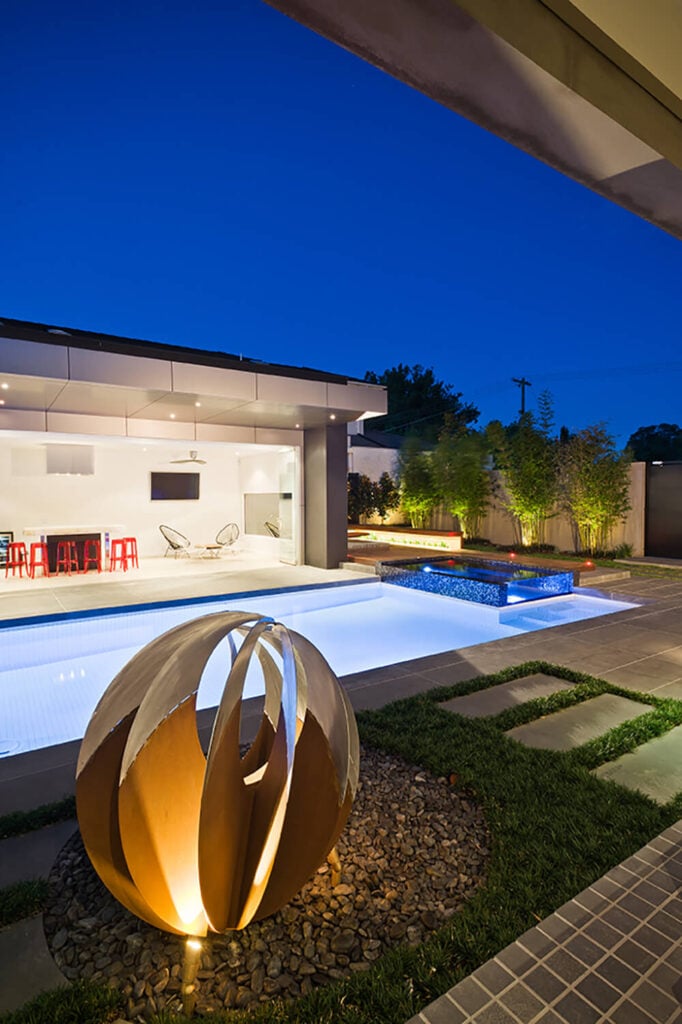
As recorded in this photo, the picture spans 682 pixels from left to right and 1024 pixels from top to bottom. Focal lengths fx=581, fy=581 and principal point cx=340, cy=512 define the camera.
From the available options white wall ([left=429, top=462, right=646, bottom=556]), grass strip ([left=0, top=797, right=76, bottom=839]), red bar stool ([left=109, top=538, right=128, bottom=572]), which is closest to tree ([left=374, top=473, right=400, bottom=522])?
white wall ([left=429, top=462, right=646, bottom=556])

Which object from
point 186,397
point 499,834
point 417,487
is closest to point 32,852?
point 499,834

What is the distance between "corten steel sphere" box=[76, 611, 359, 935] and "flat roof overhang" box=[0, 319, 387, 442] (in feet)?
18.3

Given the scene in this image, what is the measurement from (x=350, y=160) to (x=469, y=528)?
42540 millimetres

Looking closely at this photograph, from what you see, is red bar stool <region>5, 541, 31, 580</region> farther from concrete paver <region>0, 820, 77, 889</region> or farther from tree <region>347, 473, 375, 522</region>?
concrete paver <region>0, 820, 77, 889</region>

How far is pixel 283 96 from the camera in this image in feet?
109

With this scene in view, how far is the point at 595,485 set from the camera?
12070mm

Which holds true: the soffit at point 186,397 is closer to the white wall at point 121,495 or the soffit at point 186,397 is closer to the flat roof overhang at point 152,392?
the flat roof overhang at point 152,392

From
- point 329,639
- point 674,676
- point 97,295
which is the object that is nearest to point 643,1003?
point 674,676

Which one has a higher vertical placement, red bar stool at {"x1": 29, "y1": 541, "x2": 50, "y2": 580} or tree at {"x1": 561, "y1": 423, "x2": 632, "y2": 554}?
tree at {"x1": 561, "y1": 423, "x2": 632, "y2": 554}

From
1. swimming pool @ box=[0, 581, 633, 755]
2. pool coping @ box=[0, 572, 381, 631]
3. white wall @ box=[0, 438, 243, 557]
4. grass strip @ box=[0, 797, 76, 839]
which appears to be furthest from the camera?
white wall @ box=[0, 438, 243, 557]

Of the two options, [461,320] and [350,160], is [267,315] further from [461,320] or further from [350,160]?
[350,160]

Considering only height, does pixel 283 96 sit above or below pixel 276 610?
above

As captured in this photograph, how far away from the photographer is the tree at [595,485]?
39.8 ft

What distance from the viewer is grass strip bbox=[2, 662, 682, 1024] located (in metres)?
1.67
